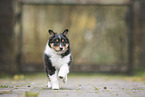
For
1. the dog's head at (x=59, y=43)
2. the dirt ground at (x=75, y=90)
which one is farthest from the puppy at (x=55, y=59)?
the dirt ground at (x=75, y=90)

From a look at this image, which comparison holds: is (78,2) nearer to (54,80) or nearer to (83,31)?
(83,31)

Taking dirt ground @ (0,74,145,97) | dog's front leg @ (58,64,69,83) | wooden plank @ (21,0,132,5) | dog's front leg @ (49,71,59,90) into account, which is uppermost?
wooden plank @ (21,0,132,5)

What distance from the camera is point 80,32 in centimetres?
1136

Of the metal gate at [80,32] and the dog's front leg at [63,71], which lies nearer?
the dog's front leg at [63,71]

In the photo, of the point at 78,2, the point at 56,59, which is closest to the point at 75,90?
the point at 56,59

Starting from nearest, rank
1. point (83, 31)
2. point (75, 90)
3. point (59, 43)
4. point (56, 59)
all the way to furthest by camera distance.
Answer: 1. point (59, 43)
2. point (75, 90)
3. point (56, 59)
4. point (83, 31)

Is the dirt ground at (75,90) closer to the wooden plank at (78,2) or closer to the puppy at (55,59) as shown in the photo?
the puppy at (55,59)

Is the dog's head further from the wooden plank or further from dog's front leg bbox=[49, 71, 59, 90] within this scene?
the wooden plank

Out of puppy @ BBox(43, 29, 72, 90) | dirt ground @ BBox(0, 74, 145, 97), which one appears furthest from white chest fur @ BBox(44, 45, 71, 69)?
dirt ground @ BBox(0, 74, 145, 97)

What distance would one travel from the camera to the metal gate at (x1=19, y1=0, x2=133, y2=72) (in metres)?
11.3

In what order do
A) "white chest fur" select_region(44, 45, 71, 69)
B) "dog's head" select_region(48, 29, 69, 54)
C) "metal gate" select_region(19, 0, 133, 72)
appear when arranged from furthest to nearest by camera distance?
"metal gate" select_region(19, 0, 133, 72) → "white chest fur" select_region(44, 45, 71, 69) → "dog's head" select_region(48, 29, 69, 54)

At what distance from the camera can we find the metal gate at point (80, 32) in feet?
37.1

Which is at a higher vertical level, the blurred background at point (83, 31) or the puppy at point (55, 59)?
the blurred background at point (83, 31)

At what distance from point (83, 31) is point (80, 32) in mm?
113
